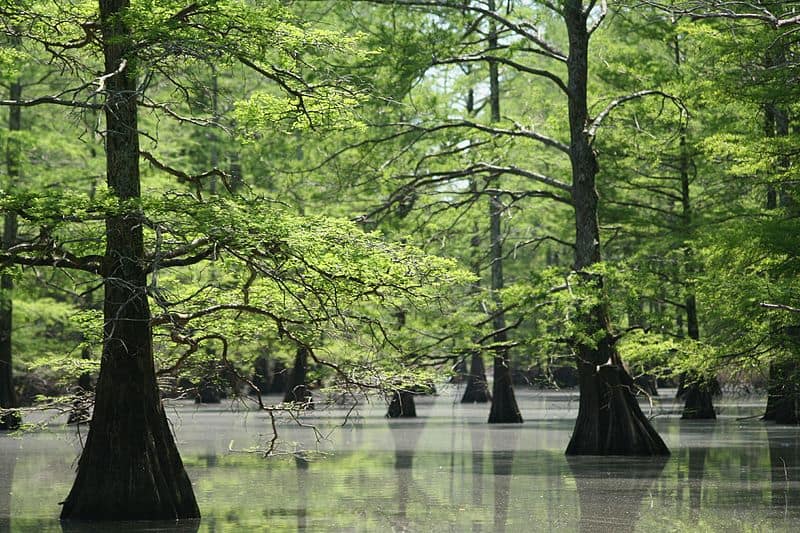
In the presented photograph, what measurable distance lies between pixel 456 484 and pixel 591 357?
20.3 feet

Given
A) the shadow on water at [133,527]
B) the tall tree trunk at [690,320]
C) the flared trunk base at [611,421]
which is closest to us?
the shadow on water at [133,527]

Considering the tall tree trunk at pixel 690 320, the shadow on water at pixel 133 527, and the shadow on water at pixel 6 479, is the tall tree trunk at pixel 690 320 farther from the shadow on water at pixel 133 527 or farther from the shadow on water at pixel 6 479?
the shadow on water at pixel 133 527

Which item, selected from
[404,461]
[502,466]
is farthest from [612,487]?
[404,461]

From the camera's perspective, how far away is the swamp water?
1302 centimetres

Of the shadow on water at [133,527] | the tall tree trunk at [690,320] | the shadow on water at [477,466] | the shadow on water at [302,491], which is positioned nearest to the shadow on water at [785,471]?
the tall tree trunk at [690,320]

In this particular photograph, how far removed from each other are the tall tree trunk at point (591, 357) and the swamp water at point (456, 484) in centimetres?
81

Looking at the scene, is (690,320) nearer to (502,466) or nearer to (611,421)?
(611,421)

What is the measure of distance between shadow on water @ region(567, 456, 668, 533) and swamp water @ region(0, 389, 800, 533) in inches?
1.0

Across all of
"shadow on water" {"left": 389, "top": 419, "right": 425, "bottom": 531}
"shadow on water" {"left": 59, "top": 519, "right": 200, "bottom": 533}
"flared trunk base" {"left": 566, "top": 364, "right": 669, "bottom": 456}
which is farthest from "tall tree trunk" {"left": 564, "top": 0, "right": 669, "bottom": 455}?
"shadow on water" {"left": 59, "top": 519, "right": 200, "bottom": 533}

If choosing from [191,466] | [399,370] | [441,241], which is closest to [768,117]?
[441,241]

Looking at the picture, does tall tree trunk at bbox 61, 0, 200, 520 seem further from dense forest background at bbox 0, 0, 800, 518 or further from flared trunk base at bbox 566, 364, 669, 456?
flared trunk base at bbox 566, 364, 669, 456

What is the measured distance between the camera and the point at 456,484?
1728cm

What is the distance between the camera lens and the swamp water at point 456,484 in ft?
42.7

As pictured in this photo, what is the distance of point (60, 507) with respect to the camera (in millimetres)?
14445
